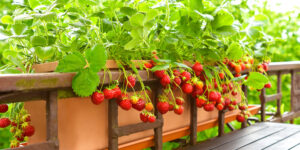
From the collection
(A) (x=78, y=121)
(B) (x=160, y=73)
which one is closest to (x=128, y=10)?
(B) (x=160, y=73)

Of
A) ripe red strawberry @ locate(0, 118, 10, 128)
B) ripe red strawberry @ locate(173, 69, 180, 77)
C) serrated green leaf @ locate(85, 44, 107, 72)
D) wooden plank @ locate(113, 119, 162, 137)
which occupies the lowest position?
wooden plank @ locate(113, 119, 162, 137)

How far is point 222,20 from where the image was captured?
975 millimetres

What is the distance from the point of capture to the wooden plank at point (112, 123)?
2.92 feet

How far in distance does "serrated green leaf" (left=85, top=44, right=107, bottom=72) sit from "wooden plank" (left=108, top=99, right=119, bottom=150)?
182 millimetres

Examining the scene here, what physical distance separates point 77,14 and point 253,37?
2.28ft

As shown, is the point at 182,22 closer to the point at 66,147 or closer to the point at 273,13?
the point at 66,147

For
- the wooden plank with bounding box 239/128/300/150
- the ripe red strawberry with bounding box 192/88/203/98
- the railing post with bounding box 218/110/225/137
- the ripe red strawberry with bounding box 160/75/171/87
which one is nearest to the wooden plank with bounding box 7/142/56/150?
the ripe red strawberry with bounding box 160/75/171/87

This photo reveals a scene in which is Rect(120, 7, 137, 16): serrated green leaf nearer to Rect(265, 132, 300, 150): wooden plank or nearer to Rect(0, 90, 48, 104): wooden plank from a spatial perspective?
Rect(0, 90, 48, 104): wooden plank

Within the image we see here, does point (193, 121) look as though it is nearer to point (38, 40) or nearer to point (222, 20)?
point (222, 20)

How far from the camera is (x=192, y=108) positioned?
1.18 m

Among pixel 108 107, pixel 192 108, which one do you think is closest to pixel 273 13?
pixel 192 108

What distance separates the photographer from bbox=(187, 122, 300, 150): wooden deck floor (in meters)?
1.09

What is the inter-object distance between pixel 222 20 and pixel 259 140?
1.60 feet

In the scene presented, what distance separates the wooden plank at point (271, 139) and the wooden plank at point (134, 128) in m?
0.30
